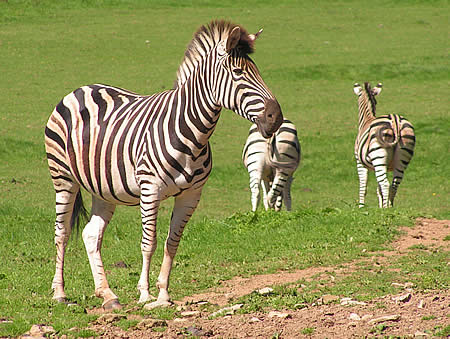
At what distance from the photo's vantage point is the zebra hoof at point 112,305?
23.9 ft

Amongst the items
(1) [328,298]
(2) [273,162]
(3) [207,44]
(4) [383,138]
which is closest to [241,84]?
(3) [207,44]

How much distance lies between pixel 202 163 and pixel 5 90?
21.5 m

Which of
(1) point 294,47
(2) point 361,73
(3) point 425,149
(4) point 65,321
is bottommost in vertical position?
(4) point 65,321

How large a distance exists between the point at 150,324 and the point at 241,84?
238 cm

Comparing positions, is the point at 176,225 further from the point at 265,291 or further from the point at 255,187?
the point at 255,187

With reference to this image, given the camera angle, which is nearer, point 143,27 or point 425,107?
point 425,107

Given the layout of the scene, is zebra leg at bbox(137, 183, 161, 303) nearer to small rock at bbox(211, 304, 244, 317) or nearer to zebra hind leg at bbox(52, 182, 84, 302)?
small rock at bbox(211, 304, 244, 317)

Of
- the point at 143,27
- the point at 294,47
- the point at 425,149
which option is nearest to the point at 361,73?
the point at 294,47

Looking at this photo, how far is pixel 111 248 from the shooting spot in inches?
443

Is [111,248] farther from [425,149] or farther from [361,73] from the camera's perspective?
[361,73]

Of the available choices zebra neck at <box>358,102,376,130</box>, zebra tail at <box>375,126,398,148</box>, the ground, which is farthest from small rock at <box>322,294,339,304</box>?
zebra neck at <box>358,102,376,130</box>

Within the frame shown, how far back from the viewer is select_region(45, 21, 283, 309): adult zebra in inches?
269

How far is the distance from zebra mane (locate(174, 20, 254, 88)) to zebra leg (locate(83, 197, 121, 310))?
5.51 feet

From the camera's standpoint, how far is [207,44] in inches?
285
